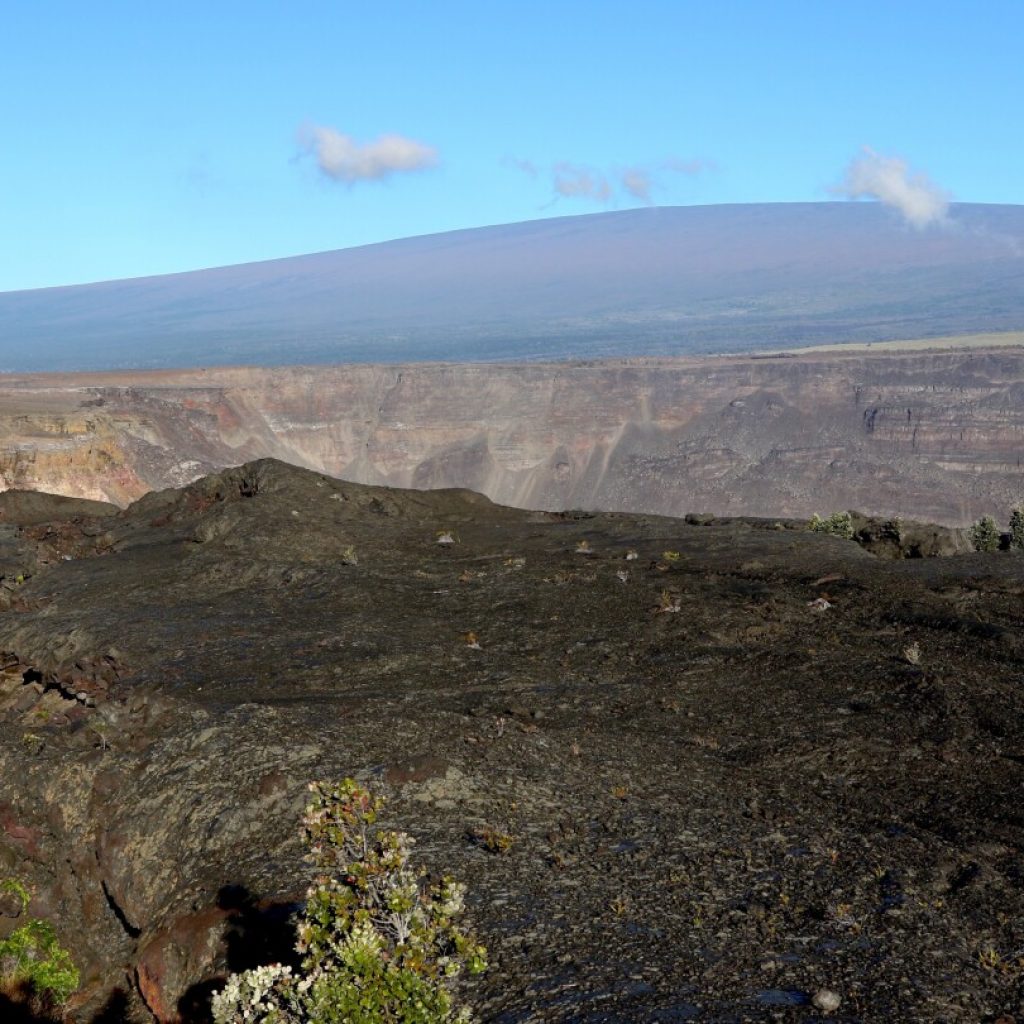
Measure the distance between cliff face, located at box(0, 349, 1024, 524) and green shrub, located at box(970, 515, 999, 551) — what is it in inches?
2344

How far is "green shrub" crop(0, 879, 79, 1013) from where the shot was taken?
42.7ft

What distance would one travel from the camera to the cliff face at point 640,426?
103812mm

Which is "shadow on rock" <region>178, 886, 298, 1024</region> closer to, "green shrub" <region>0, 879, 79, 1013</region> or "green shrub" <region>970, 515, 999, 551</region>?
"green shrub" <region>0, 879, 79, 1013</region>

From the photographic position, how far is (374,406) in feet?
385

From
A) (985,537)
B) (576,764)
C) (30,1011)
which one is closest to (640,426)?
(985,537)

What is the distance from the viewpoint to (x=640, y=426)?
122 m

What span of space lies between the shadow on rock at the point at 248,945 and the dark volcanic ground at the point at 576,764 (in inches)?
1.8

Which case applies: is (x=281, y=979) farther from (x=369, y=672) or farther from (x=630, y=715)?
(x=369, y=672)

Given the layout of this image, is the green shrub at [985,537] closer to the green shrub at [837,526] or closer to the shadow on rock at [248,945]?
the green shrub at [837,526]

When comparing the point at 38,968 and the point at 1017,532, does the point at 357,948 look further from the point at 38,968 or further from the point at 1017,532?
the point at 1017,532

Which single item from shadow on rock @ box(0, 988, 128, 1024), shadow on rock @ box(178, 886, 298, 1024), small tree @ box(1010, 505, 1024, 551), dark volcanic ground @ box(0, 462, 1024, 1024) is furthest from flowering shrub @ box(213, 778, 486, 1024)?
small tree @ box(1010, 505, 1024, 551)

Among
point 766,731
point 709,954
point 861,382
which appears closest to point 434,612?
point 766,731

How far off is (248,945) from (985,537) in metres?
33.4

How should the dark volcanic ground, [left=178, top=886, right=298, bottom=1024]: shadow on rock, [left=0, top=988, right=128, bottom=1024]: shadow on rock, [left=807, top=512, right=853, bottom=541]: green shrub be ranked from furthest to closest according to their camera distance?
[left=807, top=512, right=853, bottom=541]: green shrub → [left=0, top=988, right=128, bottom=1024]: shadow on rock → [left=178, top=886, right=298, bottom=1024]: shadow on rock → the dark volcanic ground
